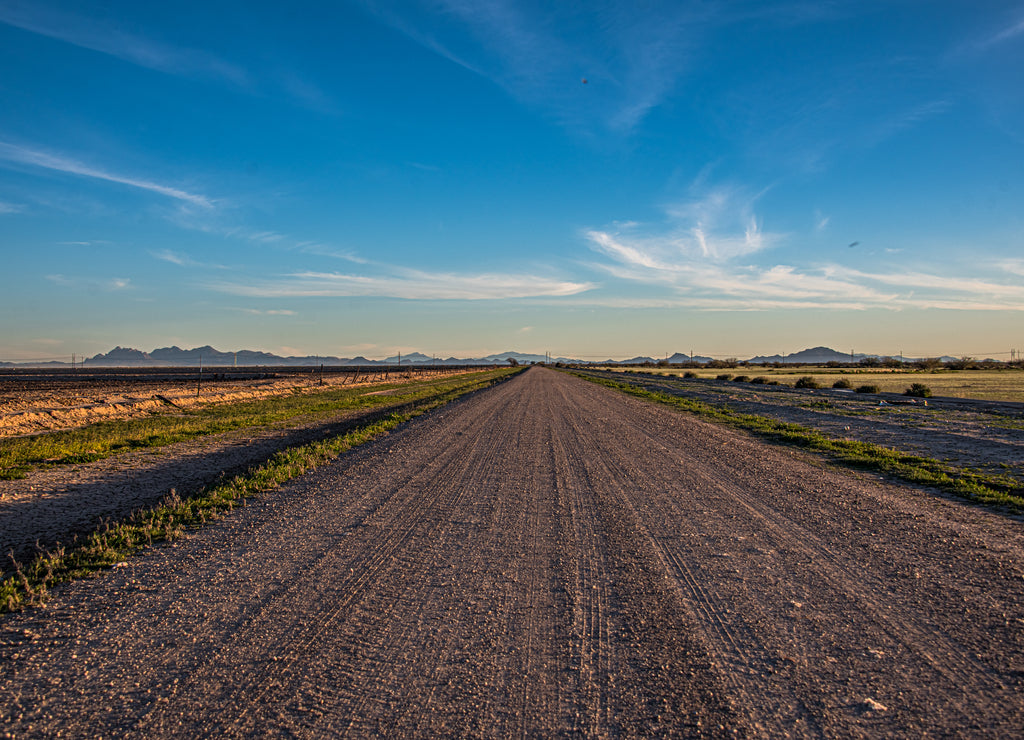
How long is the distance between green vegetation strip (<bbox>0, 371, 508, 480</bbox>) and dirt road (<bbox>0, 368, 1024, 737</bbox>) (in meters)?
7.93

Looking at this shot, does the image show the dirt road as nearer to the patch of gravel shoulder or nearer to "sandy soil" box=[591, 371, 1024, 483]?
the patch of gravel shoulder

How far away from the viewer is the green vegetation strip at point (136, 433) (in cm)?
1188

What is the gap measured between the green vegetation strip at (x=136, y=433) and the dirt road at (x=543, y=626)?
7.93 meters

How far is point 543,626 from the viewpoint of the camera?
4.06 m

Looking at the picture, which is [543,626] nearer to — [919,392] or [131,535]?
[131,535]

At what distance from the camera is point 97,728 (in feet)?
9.46

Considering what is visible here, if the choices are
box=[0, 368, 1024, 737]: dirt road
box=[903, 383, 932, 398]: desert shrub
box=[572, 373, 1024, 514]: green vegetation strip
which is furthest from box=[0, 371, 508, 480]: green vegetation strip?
box=[903, 383, 932, 398]: desert shrub

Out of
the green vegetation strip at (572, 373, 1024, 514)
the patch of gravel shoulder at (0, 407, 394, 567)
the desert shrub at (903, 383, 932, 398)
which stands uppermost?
the desert shrub at (903, 383, 932, 398)

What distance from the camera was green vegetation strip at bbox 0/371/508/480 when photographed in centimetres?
1188

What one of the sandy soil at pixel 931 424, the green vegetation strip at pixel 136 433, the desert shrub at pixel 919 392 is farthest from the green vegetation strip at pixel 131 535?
the desert shrub at pixel 919 392

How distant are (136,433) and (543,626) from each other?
16526 mm

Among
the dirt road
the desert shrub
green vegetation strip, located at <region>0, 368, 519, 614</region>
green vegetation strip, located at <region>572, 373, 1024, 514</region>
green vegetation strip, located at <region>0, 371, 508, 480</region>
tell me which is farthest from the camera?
the desert shrub

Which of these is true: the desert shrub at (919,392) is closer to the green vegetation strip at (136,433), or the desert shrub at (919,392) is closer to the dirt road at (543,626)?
the dirt road at (543,626)

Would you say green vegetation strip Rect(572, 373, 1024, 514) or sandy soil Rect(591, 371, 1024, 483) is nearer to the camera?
green vegetation strip Rect(572, 373, 1024, 514)
